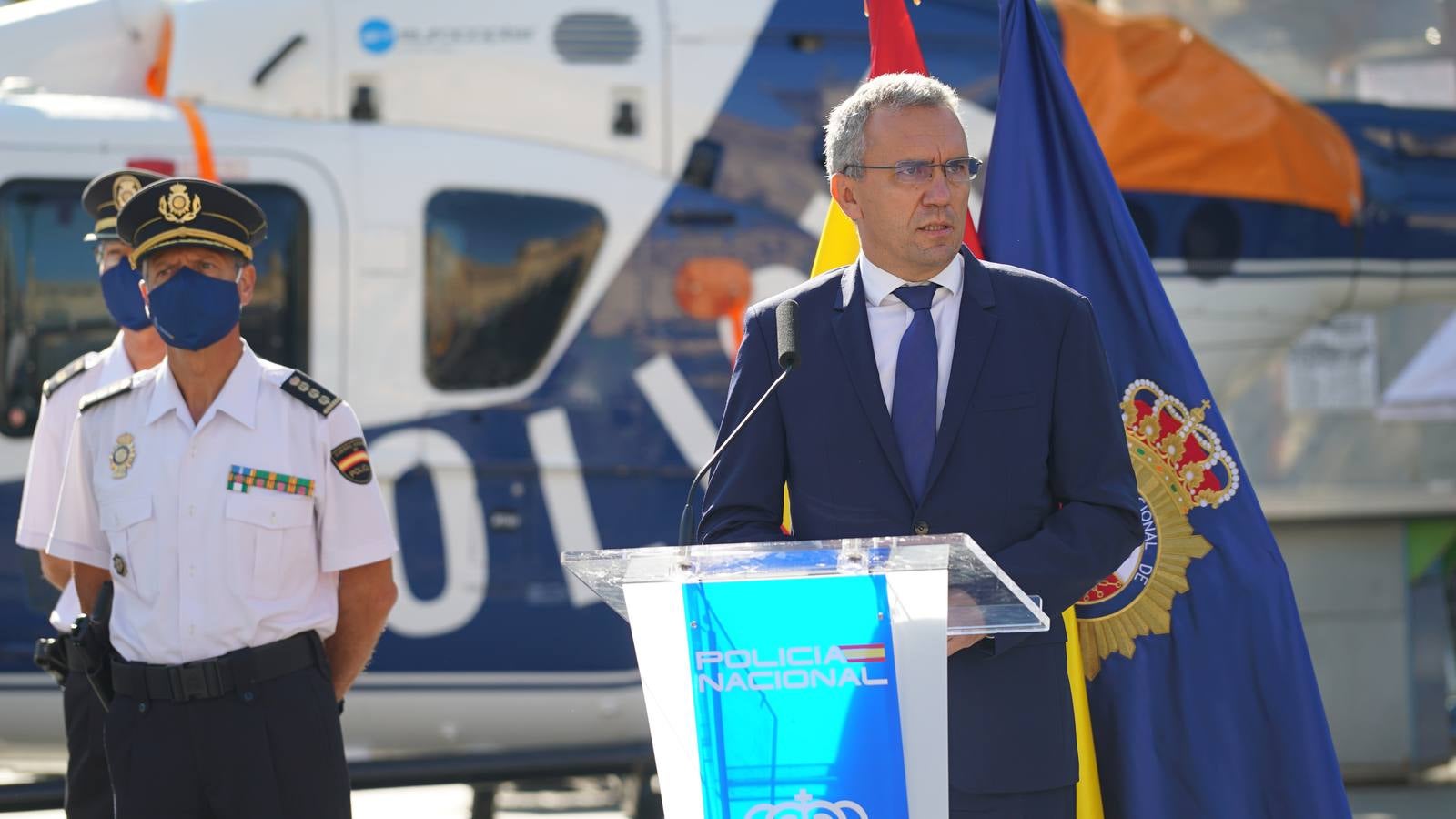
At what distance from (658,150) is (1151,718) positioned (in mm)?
3219

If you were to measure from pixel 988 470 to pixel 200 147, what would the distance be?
3.82 metres

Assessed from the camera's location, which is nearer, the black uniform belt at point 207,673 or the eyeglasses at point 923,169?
the eyeglasses at point 923,169

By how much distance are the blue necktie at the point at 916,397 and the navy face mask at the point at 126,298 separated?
2144mm

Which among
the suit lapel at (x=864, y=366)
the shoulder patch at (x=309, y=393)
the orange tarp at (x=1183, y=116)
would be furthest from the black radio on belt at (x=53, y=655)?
the orange tarp at (x=1183, y=116)

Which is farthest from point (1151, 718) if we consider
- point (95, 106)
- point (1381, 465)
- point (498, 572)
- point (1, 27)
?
point (1381, 465)

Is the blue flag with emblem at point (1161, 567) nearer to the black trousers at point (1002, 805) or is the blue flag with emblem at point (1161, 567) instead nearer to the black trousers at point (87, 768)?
the black trousers at point (1002, 805)

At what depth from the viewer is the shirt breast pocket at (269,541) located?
300 centimetres

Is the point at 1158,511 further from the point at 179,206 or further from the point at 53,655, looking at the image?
the point at 53,655

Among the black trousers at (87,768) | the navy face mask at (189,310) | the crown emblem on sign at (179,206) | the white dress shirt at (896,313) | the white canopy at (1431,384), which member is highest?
the white canopy at (1431,384)

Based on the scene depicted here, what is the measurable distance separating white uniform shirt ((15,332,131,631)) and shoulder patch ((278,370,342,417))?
0.85m

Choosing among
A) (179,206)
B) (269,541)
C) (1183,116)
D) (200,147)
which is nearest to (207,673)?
(269,541)

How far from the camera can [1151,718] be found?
2.97m

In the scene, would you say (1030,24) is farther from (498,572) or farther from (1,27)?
(1,27)

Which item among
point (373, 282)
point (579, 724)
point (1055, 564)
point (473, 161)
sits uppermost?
point (473, 161)
